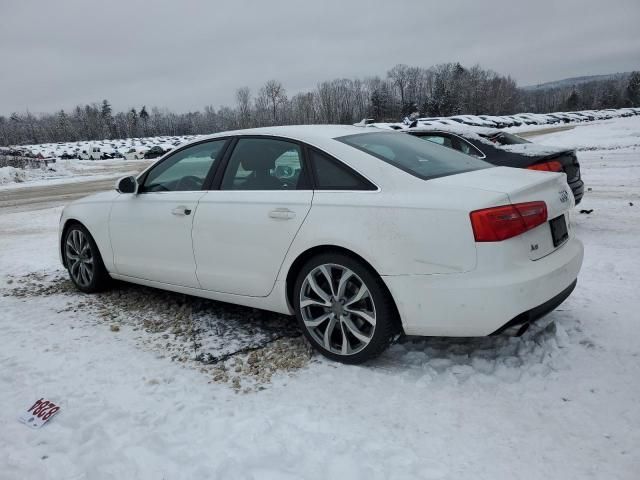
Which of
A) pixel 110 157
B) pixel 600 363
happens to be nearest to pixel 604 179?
pixel 600 363

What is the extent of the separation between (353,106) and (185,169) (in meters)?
127

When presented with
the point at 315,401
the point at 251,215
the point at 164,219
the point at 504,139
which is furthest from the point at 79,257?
the point at 504,139

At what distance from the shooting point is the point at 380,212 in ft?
9.89

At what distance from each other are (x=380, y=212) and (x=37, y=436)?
228 cm

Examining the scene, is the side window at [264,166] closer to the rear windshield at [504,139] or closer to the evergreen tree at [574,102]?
the rear windshield at [504,139]

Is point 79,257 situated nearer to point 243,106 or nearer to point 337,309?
point 337,309

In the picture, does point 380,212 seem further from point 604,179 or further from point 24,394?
point 604,179

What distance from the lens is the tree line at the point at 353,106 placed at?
4215 inches

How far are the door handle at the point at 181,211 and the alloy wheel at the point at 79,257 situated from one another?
145 cm

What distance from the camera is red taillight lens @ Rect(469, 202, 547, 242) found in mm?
2740

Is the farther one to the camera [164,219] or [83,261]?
[83,261]

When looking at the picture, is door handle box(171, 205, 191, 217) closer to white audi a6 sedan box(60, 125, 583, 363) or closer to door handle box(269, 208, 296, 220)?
white audi a6 sedan box(60, 125, 583, 363)

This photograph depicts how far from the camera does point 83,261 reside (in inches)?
200

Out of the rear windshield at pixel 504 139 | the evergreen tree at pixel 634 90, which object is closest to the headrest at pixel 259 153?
the rear windshield at pixel 504 139
